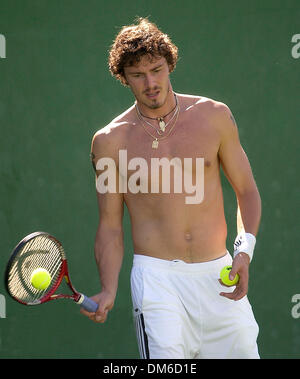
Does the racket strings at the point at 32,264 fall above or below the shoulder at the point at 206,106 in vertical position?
below

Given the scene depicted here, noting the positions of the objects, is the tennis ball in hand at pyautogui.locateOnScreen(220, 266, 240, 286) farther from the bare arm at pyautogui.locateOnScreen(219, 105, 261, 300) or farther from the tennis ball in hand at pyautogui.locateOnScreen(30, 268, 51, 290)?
the tennis ball in hand at pyautogui.locateOnScreen(30, 268, 51, 290)

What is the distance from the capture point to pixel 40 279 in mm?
3861

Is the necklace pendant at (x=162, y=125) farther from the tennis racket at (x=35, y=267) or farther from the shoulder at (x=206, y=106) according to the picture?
the tennis racket at (x=35, y=267)

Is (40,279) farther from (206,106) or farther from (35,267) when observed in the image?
(206,106)

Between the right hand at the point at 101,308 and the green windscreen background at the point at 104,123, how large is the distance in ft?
4.82

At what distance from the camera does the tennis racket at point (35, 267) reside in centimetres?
376

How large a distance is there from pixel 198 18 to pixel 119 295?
1.78 m

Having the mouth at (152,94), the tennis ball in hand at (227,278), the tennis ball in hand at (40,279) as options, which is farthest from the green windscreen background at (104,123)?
the tennis ball in hand at (40,279)

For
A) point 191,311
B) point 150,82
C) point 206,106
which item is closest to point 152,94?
point 150,82

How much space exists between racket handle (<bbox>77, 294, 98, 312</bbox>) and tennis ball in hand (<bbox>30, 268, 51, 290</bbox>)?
174 millimetres

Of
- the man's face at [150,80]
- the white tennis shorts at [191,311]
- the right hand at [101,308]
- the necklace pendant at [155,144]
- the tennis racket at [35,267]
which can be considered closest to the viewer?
the tennis racket at [35,267]

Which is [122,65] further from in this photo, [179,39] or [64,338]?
[64,338]

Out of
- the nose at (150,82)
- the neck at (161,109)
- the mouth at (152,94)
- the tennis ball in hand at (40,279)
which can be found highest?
the nose at (150,82)
